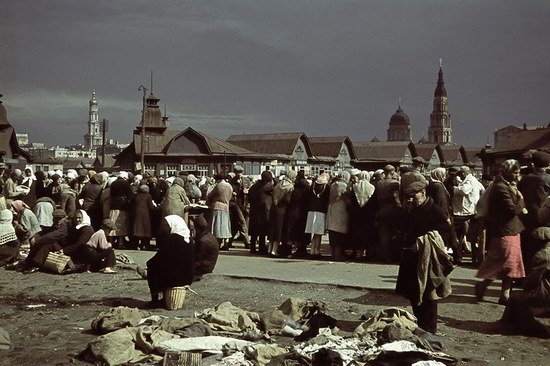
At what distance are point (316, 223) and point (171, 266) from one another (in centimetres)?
476

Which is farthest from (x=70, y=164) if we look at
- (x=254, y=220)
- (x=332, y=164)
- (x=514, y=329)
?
(x=514, y=329)

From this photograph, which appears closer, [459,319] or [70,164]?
[459,319]

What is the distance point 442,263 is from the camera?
7051mm

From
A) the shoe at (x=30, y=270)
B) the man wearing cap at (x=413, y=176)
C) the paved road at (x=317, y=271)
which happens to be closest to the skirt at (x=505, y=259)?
the paved road at (x=317, y=271)

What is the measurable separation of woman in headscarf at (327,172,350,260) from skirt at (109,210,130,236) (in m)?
5.05

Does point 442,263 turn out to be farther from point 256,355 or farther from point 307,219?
point 307,219

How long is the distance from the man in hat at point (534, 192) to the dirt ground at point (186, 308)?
126cm

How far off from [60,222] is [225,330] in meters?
6.42

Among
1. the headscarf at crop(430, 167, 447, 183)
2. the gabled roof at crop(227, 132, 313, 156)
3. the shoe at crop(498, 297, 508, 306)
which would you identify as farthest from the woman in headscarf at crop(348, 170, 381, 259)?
the gabled roof at crop(227, 132, 313, 156)

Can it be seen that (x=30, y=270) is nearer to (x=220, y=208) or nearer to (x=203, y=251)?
(x=203, y=251)

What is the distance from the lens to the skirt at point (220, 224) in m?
14.4

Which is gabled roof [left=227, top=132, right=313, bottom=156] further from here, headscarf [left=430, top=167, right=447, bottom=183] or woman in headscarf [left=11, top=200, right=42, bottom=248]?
headscarf [left=430, top=167, right=447, bottom=183]

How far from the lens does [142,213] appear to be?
14969mm

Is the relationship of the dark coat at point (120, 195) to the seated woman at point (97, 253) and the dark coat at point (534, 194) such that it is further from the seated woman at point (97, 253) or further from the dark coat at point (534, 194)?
the dark coat at point (534, 194)
